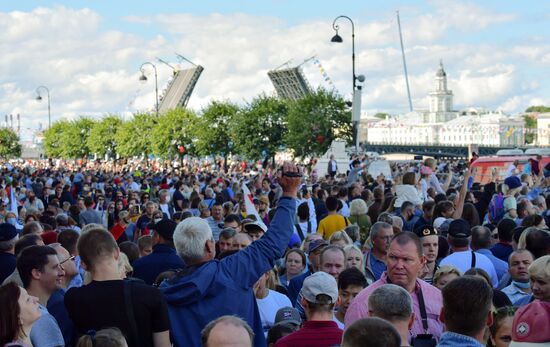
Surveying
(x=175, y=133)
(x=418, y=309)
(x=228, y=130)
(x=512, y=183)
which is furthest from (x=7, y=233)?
(x=175, y=133)

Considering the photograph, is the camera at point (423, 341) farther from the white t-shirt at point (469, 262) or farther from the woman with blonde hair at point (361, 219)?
the woman with blonde hair at point (361, 219)

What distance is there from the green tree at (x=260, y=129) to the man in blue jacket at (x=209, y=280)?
239ft

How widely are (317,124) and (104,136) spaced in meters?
48.7

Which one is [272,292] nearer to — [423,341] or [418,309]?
[418,309]

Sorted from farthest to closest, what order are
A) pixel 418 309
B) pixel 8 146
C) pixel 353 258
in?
1. pixel 8 146
2. pixel 353 258
3. pixel 418 309

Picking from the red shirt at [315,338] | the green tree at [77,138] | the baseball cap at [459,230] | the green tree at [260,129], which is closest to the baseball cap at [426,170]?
the baseball cap at [459,230]

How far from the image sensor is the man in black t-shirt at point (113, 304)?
590cm

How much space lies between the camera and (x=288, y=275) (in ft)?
31.9

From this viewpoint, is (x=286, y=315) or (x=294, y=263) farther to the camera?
Result: (x=294, y=263)

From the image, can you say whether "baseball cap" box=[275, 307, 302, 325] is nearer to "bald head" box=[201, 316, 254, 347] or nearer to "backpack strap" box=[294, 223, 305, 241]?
"bald head" box=[201, 316, 254, 347]

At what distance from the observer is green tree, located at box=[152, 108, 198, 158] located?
96.2m

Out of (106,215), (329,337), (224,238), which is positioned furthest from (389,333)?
(106,215)

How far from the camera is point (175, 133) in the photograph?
96625mm

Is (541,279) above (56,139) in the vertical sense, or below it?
below
